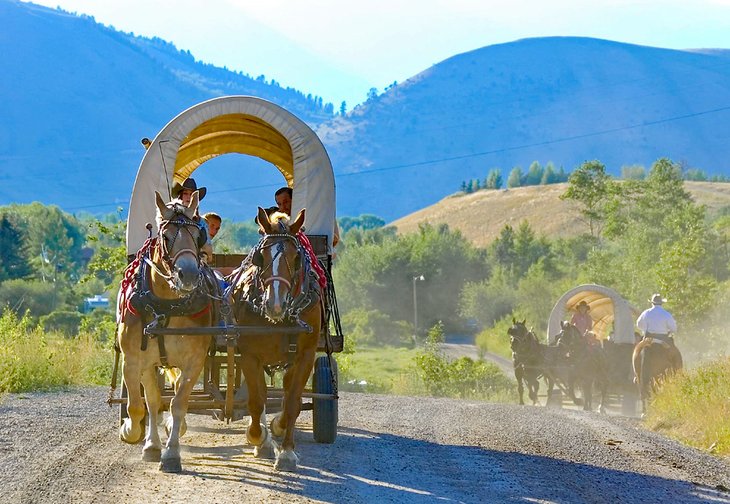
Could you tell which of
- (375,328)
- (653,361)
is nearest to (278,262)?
(653,361)

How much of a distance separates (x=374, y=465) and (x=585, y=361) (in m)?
15.3

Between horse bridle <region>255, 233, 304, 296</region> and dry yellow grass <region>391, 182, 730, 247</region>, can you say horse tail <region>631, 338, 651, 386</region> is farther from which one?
dry yellow grass <region>391, 182, 730, 247</region>

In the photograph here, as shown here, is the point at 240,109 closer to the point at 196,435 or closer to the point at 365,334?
the point at 196,435

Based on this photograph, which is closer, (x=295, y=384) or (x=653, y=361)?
(x=295, y=384)

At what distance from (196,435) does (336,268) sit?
2800 inches

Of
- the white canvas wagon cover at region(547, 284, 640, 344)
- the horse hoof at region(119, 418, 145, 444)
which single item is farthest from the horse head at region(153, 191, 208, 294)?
the white canvas wagon cover at region(547, 284, 640, 344)

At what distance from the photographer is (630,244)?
58094 mm

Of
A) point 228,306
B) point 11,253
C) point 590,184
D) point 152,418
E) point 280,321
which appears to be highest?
point 590,184

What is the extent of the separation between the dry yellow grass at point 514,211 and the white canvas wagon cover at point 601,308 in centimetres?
10106

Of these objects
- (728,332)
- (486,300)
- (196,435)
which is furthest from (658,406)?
(486,300)

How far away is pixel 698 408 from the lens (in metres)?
15.6

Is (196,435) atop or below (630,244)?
below

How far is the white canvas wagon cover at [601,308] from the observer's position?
26000mm

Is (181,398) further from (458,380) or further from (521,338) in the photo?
(458,380)
